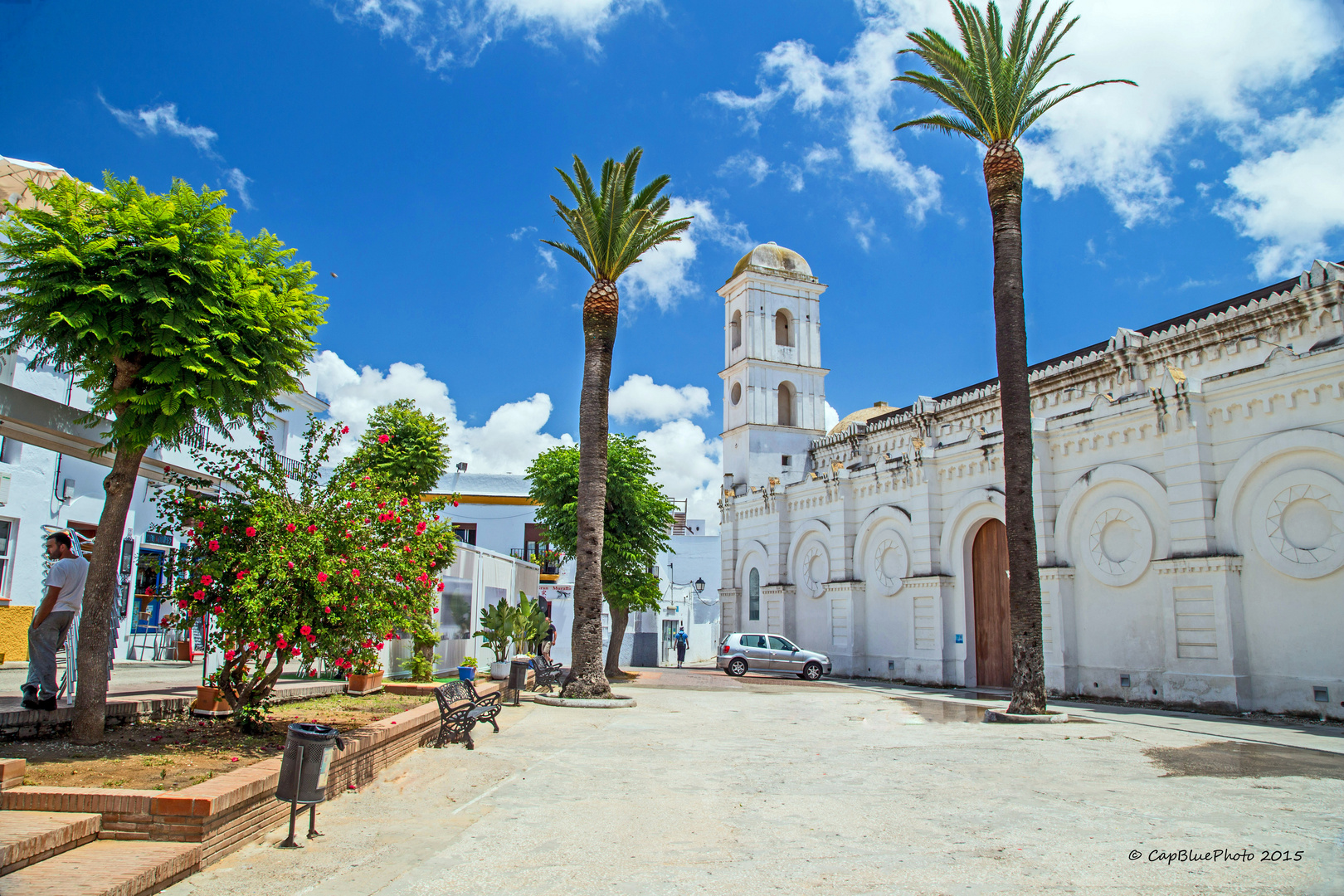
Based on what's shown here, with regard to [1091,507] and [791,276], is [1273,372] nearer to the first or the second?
[1091,507]

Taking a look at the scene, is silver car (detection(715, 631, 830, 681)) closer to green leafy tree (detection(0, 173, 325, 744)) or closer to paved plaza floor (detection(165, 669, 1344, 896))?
paved plaza floor (detection(165, 669, 1344, 896))

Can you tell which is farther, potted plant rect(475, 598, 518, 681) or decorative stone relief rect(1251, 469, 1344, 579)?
potted plant rect(475, 598, 518, 681)

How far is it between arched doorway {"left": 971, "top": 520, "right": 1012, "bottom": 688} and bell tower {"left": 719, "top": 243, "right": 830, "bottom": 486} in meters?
17.3

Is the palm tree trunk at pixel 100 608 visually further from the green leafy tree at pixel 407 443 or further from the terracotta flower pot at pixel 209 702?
the green leafy tree at pixel 407 443

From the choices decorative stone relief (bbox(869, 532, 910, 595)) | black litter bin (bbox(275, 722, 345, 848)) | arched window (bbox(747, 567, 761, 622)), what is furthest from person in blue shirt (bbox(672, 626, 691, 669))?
black litter bin (bbox(275, 722, 345, 848))

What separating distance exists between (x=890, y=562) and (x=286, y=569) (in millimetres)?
24037

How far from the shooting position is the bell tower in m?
43.2

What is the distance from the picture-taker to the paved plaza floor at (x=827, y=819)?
5684mm

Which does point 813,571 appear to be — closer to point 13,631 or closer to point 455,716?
point 455,716

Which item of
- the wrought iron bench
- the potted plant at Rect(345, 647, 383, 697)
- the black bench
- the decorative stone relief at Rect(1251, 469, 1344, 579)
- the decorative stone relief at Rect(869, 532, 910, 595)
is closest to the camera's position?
the black bench

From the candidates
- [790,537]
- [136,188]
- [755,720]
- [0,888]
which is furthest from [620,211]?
[790,537]

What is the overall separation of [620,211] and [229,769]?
15.0 meters

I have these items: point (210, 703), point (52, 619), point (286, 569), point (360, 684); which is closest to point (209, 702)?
point (210, 703)

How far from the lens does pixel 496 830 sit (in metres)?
7.02
